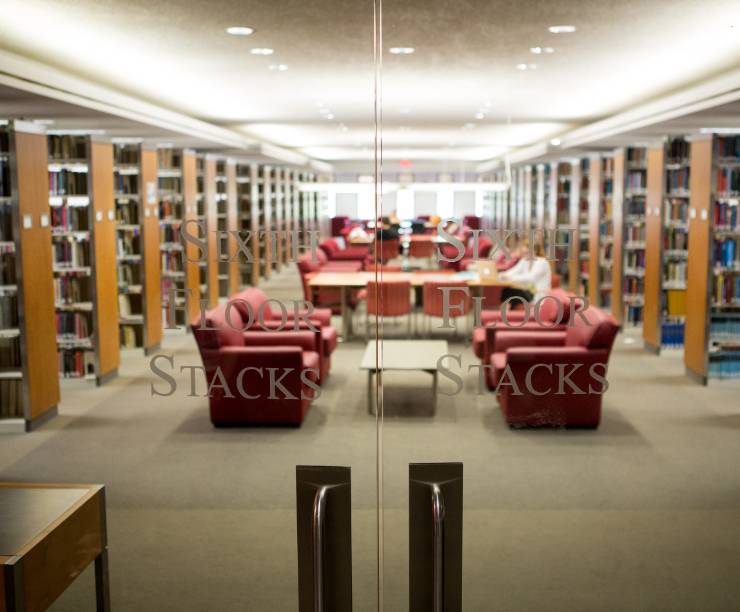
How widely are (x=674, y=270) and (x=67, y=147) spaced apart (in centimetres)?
594

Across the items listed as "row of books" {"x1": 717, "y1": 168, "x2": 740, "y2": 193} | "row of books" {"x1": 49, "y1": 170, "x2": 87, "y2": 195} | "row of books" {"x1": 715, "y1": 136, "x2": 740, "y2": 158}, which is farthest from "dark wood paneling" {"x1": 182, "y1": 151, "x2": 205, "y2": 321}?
"row of books" {"x1": 717, "y1": 168, "x2": 740, "y2": 193}

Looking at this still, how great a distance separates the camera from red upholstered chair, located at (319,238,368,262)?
3.05 metres

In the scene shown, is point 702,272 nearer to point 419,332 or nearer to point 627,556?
point 627,556

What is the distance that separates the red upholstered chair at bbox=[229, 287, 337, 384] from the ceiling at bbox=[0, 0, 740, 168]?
2.02 feet

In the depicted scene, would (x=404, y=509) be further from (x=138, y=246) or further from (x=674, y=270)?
(x=674, y=270)

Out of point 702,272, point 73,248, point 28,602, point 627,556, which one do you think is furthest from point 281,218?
point 702,272

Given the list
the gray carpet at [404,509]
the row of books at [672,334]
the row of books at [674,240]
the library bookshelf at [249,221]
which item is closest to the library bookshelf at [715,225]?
the row of books at [674,240]

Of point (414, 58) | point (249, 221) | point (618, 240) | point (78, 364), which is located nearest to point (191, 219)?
point (249, 221)

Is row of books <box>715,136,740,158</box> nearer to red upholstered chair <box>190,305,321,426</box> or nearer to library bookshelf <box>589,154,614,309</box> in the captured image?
library bookshelf <box>589,154,614,309</box>

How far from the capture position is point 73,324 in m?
6.93

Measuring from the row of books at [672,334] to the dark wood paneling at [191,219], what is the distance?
236 centimetres

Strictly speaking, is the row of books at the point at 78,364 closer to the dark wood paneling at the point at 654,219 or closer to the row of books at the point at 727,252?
the dark wood paneling at the point at 654,219

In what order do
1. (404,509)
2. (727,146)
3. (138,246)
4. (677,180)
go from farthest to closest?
1. (677,180)
2. (727,146)
3. (138,246)
4. (404,509)

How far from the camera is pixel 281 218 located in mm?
3273
